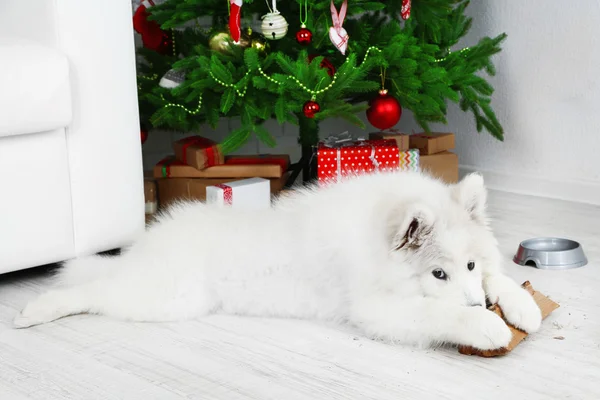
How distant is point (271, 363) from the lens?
1.70 m

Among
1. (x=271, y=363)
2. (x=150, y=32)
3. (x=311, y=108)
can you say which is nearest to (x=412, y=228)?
(x=271, y=363)

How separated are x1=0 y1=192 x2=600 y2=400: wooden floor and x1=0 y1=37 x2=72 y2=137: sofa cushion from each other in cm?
49

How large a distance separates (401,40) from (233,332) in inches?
52.5

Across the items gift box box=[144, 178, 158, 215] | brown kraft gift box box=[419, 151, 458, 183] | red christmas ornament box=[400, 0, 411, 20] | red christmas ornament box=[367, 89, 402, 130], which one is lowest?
gift box box=[144, 178, 158, 215]

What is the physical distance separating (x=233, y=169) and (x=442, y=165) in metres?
0.89

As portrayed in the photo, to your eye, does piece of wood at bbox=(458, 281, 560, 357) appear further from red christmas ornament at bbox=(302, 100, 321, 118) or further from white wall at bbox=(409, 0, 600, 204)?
white wall at bbox=(409, 0, 600, 204)

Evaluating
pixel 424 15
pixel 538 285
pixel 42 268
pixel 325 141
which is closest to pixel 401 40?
pixel 424 15

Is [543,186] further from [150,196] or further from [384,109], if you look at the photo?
[150,196]

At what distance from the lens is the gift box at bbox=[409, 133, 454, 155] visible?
3261 millimetres

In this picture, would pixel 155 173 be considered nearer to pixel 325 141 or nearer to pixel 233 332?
pixel 325 141

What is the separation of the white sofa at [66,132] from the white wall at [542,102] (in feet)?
4.24

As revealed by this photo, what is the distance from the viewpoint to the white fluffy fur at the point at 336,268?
170 centimetres

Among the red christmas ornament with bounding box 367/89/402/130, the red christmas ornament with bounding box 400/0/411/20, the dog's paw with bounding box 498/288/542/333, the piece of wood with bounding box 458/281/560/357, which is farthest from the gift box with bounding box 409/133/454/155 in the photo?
the dog's paw with bounding box 498/288/542/333

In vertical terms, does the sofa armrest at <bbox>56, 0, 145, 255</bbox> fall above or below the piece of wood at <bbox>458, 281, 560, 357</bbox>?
above
